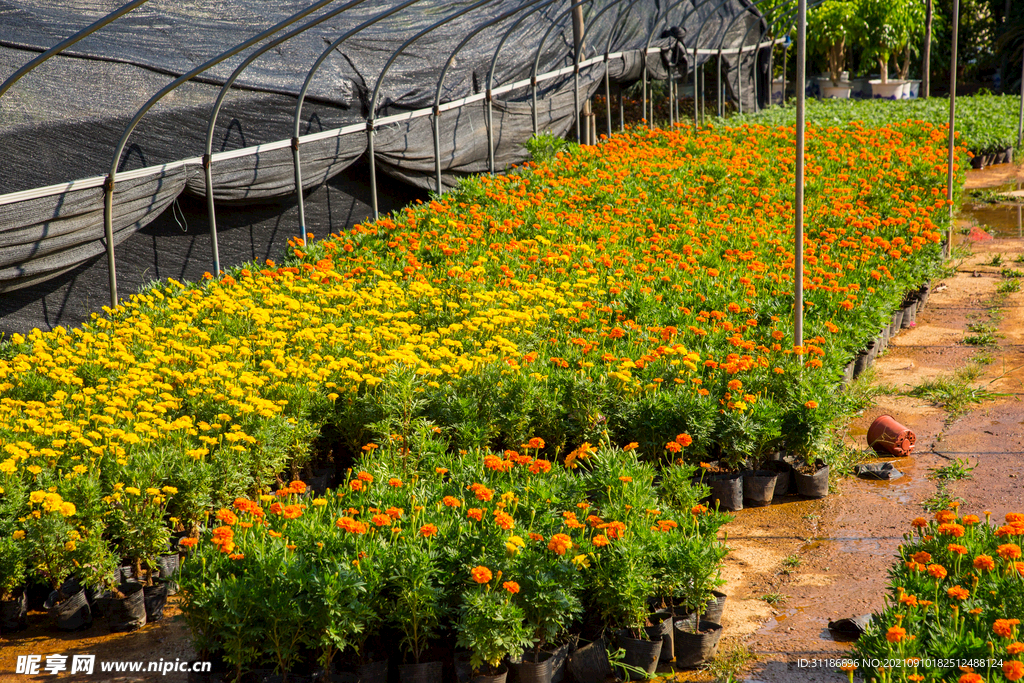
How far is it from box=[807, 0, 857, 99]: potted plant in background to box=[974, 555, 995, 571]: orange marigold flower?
91.3 feet

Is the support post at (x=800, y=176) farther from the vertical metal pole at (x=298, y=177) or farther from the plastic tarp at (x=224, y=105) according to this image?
the vertical metal pole at (x=298, y=177)

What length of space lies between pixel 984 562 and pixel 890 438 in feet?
8.29

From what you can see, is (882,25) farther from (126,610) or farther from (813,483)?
(126,610)

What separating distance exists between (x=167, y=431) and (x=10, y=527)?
0.84 m

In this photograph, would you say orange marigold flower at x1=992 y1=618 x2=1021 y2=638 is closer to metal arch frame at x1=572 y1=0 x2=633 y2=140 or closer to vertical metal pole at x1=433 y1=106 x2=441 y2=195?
vertical metal pole at x1=433 y1=106 x2=441 y2=195

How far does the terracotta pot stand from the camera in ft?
17.9

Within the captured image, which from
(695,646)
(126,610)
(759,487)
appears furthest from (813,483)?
(126,610)

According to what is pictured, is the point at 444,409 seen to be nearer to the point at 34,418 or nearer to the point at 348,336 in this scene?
the point at 348,336

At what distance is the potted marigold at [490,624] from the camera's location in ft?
10.2

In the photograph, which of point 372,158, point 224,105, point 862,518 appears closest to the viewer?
point 862,518

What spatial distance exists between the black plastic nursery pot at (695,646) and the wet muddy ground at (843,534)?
0.05 m

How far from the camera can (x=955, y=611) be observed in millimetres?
2904

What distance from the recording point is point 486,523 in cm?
355

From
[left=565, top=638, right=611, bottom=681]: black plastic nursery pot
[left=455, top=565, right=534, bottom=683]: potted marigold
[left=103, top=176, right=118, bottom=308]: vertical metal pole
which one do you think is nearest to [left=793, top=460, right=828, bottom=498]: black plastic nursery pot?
[left=565, top=638, right=611, bottom=681]: black plastic nursery pot
